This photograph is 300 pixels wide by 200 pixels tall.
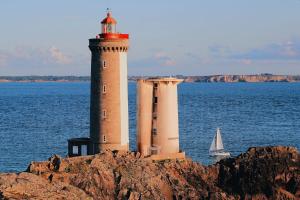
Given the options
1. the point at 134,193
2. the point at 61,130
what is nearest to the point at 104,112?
→ the point at 134,193

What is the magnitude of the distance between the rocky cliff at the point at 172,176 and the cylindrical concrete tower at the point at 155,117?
2.32 metres

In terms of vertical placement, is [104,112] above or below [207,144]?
above

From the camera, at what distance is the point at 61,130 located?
82.7 metres

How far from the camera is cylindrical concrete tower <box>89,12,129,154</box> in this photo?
148ft

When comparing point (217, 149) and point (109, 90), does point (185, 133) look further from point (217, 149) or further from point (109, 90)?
point (109, 90)

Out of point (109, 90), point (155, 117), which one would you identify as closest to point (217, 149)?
point (155, 117)

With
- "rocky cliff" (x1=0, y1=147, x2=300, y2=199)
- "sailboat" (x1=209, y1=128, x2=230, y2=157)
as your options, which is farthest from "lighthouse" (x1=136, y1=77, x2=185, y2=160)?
"sailboat" (x1=209, y1=128, x2=230, y2=157)

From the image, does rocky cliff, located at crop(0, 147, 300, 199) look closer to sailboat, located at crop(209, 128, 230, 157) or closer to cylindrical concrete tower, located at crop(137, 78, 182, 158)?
cylindrical concrete tower, located at crop(137, 78, 182, 158)

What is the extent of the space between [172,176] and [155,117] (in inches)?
223

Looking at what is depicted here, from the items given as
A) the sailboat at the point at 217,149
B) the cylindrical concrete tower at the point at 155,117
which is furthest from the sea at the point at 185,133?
the cylindrical concrete tower at the point at 155,117

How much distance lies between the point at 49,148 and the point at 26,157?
15.7 feet

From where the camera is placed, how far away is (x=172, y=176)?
43.0 m

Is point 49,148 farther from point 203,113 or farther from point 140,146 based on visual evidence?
point 203,113

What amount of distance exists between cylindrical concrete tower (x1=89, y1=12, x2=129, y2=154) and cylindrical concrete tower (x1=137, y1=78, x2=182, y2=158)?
235 cm
